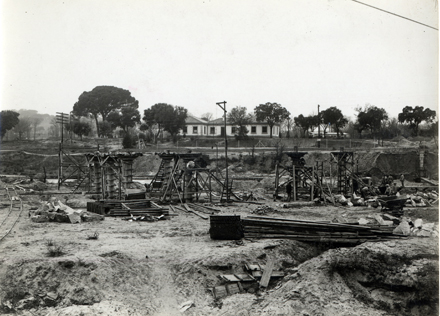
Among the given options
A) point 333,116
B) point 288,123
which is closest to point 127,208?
point 333,116

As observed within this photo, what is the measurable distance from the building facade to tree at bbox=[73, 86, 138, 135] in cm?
1126

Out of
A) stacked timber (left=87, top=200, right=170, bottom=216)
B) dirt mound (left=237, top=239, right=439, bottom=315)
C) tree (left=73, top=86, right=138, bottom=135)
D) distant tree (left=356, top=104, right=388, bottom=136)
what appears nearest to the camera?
dirt mound (left=237, top=239, right=439, bottom=315)

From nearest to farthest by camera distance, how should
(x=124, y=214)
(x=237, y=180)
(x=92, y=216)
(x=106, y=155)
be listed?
1. (x=92, y=216)
2. (x=124, y=214)
3. (x=106, y=155)
4. (x=237, y=180)

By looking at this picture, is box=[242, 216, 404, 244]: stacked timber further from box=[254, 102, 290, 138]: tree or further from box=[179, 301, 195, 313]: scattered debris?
box=[254, 102, 290, 138]: tree

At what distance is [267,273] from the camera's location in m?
10.7

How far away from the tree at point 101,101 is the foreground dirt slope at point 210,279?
47.5 m

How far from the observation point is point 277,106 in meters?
58.7

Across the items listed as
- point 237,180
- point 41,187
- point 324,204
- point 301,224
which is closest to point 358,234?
point 301,224

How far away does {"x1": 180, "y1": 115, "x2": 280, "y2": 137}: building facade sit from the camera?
207 feet

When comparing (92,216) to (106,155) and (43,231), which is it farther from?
(106,155)

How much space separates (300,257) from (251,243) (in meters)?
1.65

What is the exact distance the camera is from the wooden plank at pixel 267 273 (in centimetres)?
1042

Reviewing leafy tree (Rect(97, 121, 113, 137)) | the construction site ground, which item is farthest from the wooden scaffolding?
leafy tree (Rect(97, 121, 113, 137))

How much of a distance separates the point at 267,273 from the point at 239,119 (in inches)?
1940
